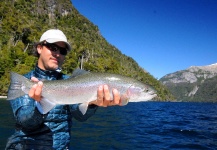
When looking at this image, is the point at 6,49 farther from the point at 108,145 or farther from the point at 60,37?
the point at 60,37

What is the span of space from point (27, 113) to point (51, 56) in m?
1.26

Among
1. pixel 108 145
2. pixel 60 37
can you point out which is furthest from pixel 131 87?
pixel 108 145

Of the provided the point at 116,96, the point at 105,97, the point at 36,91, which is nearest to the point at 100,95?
the point at 105,97

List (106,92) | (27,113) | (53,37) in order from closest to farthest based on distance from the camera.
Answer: (27,113), (106,92), (53,37)

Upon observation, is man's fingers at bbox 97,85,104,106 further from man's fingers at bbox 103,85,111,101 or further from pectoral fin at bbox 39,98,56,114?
pectoral fin at bbox 39,98,56,114

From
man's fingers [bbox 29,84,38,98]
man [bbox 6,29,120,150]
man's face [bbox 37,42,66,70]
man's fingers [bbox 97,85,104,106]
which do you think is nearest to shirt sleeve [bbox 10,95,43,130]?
man [bbox 6,29,120,150]

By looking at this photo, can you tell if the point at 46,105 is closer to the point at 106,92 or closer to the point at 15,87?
the point at 15,87

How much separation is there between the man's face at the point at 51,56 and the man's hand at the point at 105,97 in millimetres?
1110

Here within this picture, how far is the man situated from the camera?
4.11 m

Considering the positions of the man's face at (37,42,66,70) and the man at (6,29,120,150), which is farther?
the man's face at (37,42,66,70)

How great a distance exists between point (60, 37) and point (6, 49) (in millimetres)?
58528

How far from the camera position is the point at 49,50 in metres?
4.80

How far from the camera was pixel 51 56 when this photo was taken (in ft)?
15.6

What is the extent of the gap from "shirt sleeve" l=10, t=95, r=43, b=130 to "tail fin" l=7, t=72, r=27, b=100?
0.25 m
